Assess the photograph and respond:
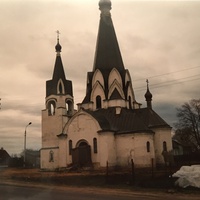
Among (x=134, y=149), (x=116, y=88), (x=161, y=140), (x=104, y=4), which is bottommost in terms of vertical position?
(x=134, y=149)

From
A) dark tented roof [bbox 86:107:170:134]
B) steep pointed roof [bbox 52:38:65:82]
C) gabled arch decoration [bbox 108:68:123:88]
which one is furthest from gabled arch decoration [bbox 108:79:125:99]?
steep pointed roof [bbox 52:38:65:82]

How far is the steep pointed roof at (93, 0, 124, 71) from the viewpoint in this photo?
3988cm

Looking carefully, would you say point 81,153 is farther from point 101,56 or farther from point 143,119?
point 101,56

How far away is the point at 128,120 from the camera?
1390 inches

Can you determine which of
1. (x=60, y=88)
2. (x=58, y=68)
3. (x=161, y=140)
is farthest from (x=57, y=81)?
(x=161, y=140)

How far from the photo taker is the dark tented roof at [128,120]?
34312 mm

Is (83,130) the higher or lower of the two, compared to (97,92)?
lower

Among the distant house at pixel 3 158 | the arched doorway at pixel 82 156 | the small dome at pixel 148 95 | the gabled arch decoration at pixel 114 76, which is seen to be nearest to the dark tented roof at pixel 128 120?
the small dome at pixel 148 95

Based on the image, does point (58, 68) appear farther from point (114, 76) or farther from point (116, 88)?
point (116, 88)

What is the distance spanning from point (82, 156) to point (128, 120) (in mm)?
6425

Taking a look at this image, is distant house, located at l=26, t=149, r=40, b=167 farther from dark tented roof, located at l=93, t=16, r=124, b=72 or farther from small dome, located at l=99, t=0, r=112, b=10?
small dome, located at l=99, t=0, r=112, b=10

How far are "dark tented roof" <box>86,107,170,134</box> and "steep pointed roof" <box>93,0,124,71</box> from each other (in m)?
6.01

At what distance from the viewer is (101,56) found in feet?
132

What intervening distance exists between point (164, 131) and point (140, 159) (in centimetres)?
421
